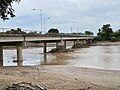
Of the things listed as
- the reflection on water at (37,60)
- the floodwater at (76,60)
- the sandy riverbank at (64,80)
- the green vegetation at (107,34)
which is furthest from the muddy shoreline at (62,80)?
the green vegetation at (107,34)

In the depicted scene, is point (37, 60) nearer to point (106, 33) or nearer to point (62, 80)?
point (62, 80)

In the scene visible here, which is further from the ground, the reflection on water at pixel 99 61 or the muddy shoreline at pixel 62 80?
the muddy shoreline at pixel 62 80

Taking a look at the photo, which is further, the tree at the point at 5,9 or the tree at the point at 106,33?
the tree at the point at 106,33

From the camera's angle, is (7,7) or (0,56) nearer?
(7,7)

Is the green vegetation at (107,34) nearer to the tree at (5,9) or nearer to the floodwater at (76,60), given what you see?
the floodwater at (76,60)

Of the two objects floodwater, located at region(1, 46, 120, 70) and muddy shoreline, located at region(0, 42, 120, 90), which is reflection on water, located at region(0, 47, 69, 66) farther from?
muddy shoreline, located at region(0, 42, 120, 90)

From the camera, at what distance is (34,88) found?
13.2 meters

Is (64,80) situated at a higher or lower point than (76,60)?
higher

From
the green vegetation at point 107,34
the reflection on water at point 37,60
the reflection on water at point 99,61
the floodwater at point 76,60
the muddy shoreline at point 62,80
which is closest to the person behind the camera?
the muddy shoreline at point 62,80

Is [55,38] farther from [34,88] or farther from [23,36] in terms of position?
[34,88]

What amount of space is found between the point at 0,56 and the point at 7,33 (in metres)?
5.38

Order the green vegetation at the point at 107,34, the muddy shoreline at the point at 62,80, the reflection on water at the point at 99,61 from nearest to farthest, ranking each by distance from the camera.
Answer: the muddy shoreline at the point at 62,80 → the reflection on water at the point at 99,61 → the green vegetation at the point at 107,34

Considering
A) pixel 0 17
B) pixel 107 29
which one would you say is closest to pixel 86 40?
pixel 107 29

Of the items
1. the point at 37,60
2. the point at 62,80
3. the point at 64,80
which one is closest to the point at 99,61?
the point at 37,60
